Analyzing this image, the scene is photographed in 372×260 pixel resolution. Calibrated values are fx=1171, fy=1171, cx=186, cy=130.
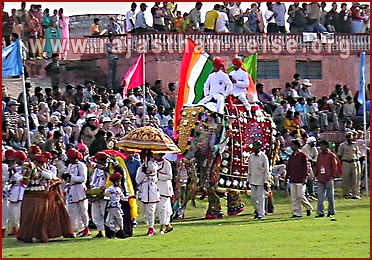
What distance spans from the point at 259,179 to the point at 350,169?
572 cm

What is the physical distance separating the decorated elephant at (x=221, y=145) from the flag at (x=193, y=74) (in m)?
1.31

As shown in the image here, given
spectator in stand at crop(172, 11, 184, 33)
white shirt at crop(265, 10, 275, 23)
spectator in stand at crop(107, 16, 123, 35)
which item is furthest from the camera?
white shirt at crop(265, 10, 275, 23)

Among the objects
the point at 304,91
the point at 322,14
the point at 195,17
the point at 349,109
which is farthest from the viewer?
the point at 322,14

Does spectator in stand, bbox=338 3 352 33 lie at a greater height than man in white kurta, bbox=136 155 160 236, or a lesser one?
greater

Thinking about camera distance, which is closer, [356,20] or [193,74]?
[193,74]

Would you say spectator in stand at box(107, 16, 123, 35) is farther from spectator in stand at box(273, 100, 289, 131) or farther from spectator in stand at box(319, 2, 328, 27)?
spectator in stand at box(319, 2, 328, 27)

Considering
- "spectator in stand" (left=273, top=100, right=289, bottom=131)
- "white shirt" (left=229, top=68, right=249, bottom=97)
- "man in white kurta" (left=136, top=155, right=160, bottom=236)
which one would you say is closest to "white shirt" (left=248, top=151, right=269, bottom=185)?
"white shirt" (left=229, top=68, right=249, bottom=97)

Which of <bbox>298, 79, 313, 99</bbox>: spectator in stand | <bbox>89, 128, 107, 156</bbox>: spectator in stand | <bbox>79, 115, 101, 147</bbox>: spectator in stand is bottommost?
<bbox>89, 128, 107, 156</bbox>: spectator in stand

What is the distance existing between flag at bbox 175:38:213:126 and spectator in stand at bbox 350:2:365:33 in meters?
12.4

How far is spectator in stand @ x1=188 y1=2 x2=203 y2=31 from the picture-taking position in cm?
3291

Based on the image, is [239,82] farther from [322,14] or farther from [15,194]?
[322,14]

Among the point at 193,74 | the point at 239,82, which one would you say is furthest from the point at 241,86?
the point at 193,74

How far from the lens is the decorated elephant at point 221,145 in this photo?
22000 mm

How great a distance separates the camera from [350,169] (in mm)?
26719
